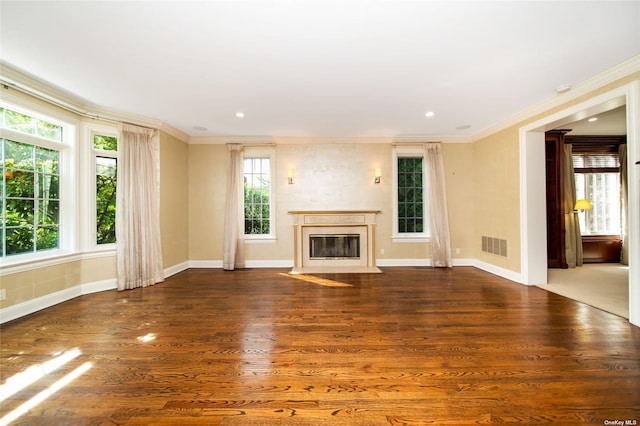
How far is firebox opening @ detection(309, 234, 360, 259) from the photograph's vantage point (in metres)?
5.89

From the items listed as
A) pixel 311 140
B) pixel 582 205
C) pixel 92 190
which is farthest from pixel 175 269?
pixel 582 205

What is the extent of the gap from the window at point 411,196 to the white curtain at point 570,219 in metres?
2.87

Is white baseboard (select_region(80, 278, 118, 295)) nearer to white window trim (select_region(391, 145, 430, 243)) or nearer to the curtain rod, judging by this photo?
the curtain rod

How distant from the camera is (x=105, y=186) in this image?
4.27 meters

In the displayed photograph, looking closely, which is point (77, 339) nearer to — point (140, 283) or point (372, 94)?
point (140, 283)

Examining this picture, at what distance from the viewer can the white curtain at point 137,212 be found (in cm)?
424

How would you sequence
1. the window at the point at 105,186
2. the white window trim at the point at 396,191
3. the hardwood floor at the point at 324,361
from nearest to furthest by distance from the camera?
1. the hardwood floor at the point at 324,361
2. the window at the point at 105,186
3. the white window trim at the point at 396,191

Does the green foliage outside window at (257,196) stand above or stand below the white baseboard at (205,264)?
above

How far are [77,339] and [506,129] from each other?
22.2 ft

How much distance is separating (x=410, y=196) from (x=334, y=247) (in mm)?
2081

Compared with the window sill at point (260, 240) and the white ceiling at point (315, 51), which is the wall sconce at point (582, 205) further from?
the window sill at point (260, 240)

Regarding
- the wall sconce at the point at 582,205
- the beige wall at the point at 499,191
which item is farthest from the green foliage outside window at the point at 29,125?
the wall sconce at the point at 582,205

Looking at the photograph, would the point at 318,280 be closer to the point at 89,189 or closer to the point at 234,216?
the point at 234,216

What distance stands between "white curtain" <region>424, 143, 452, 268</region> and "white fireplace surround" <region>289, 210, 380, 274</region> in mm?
1259
